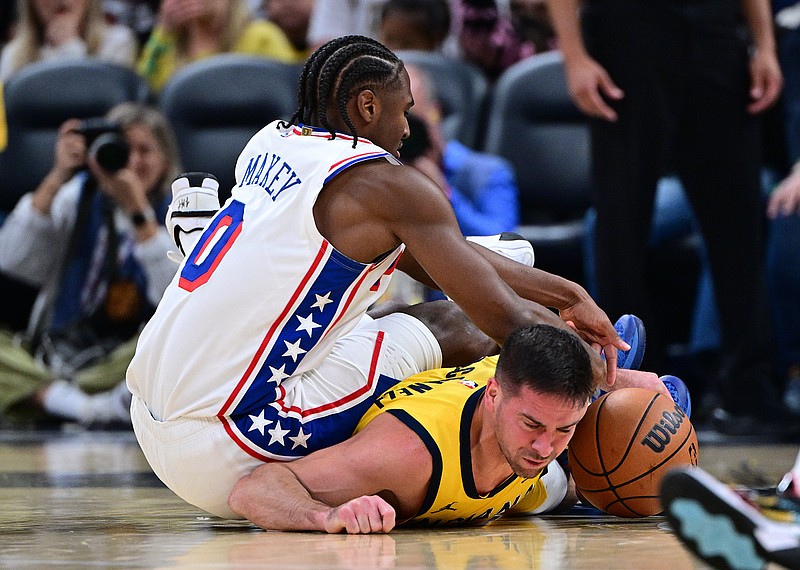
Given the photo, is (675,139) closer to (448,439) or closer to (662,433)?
(662,433)

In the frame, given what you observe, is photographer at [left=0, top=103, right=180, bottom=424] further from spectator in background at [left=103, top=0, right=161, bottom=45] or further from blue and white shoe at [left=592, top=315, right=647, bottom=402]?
blue and white shoe at [left=592, top=315, right=647, bottom=402]

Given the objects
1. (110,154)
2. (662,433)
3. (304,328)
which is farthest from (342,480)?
(110,154)

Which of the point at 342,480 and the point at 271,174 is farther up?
the point at 271,174

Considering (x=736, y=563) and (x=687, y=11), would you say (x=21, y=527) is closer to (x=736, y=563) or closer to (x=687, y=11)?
(x=736, y=563)

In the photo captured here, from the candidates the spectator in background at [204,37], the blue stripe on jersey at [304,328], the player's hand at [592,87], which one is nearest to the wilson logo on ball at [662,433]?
the blue stripe on jersey at [304,328]

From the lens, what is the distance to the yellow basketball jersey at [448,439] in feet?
9.74

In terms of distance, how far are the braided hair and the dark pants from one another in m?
2.23

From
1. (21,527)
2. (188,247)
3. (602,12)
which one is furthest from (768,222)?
(21,527)

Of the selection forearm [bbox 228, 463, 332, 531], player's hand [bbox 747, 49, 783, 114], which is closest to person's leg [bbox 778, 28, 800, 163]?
player's hand [bbox 747, 49, 783, 114]

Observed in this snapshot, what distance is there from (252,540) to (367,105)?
3.46 ft

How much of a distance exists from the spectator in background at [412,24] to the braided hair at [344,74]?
4.11 metres

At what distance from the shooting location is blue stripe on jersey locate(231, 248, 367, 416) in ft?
9.88

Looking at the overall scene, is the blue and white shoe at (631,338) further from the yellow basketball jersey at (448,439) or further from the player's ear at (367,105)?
the player's ear at (367,105)

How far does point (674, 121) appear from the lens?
17.3ft
